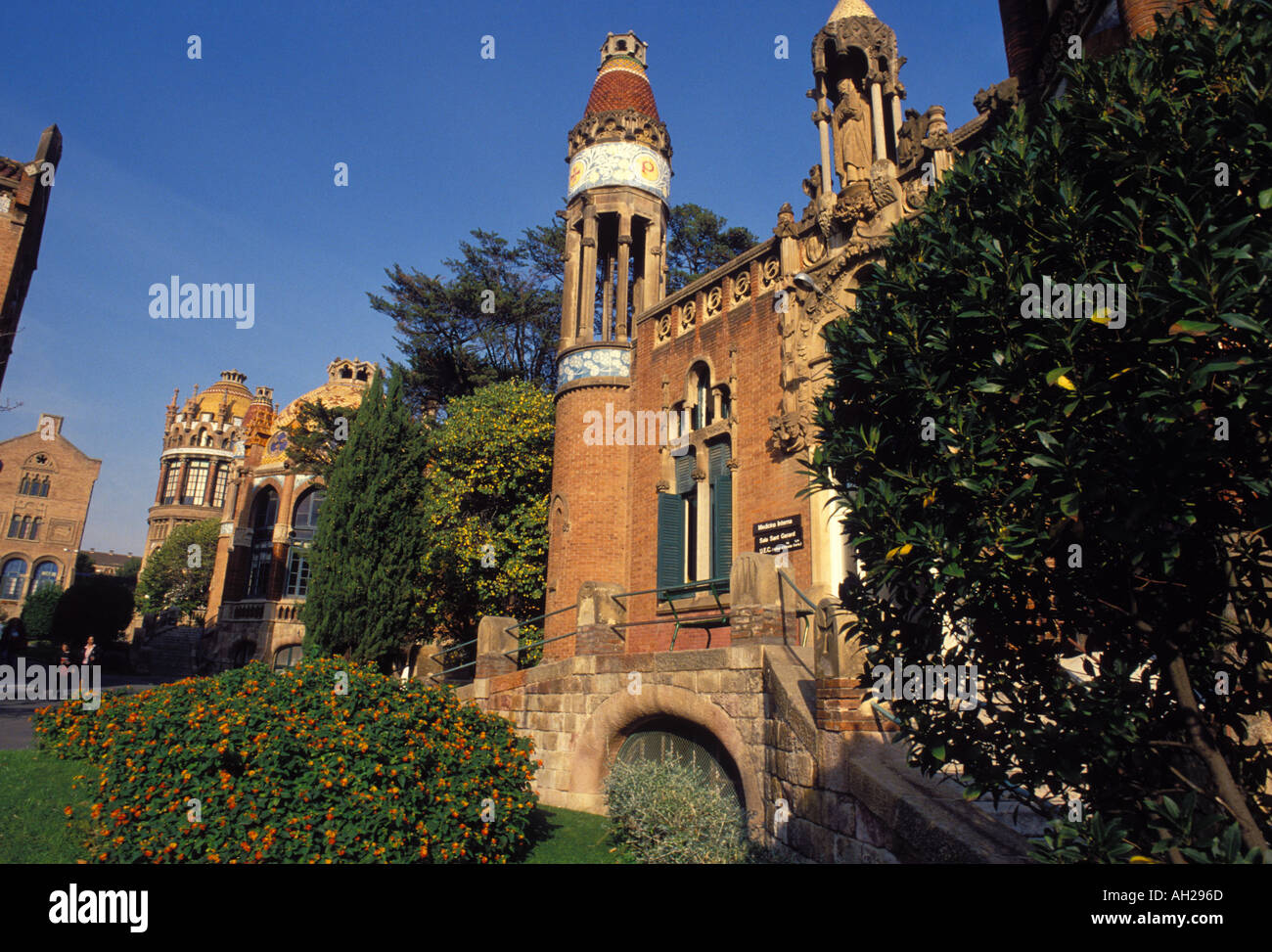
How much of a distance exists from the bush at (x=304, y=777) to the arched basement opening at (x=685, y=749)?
221 cm

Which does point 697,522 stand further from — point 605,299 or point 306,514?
point 306,514

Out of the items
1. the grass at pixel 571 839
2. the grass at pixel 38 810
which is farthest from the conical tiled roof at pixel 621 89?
the grass at pixel 38 810

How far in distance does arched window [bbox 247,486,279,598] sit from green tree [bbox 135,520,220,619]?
90.4 feet

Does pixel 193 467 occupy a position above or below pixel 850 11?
above

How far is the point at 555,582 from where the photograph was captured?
59.0 ft

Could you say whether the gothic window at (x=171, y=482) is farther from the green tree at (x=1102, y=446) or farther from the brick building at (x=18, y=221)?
the green tree at (x=1102, y=446)

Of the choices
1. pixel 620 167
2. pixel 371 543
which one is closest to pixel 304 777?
pixel 371 543

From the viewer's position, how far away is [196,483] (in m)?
84.6

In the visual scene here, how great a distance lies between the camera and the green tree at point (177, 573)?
64.9 m

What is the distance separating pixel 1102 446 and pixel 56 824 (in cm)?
1088

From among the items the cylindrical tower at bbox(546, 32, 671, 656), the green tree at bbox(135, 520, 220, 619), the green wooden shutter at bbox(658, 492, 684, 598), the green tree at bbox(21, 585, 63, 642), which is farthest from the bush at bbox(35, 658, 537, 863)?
the green tree at bbox(135, 520, 220, 619)

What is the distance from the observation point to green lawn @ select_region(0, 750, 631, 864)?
8188 millimetres

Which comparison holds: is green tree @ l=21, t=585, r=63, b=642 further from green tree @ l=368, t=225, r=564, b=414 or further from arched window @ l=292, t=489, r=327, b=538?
green tree @ l=368, t=225, r=564, b=414
